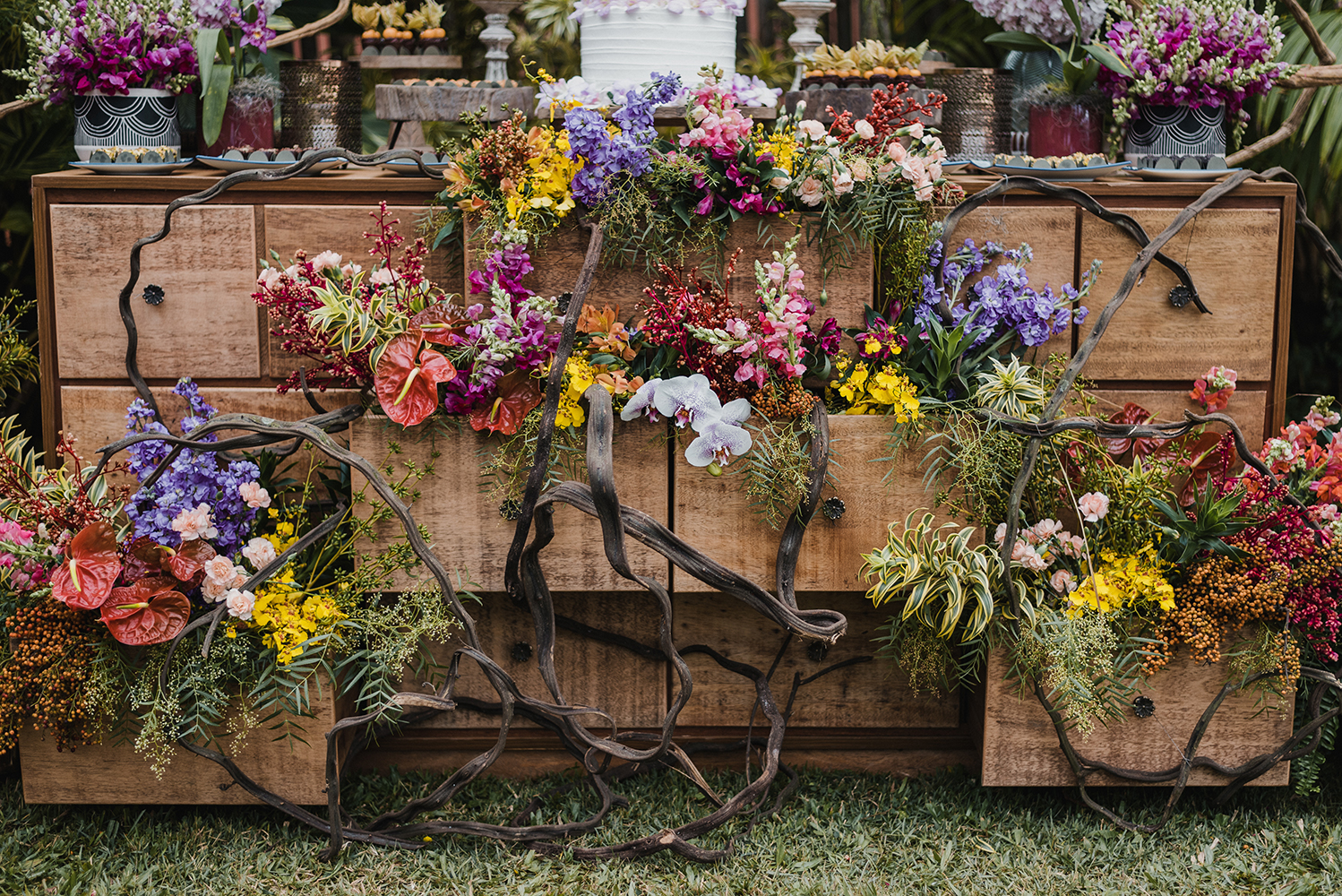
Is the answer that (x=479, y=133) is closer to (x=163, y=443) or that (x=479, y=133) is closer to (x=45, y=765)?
(x=163, y=443)

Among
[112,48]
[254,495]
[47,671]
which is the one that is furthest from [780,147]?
[47,671]

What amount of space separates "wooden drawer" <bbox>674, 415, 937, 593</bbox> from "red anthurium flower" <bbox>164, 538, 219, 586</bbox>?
0.85 m

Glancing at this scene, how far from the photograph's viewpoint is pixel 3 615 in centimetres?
186

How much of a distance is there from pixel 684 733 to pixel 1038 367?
1055 millimetres

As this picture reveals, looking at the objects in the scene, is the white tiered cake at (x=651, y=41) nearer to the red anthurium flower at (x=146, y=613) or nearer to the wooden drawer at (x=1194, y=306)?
the wooden drawer at (x=1194, y=306)

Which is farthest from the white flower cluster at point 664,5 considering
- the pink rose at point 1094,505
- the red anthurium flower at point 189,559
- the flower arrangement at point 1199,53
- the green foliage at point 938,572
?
the red anthurium flower at point 189,559

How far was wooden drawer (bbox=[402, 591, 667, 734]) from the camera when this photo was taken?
2.09 metres

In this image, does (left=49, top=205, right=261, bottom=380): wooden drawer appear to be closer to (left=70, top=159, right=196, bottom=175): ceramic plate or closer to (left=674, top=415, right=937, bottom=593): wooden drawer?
(left=70, top=159, right=196, bottom=175): ceramic plate

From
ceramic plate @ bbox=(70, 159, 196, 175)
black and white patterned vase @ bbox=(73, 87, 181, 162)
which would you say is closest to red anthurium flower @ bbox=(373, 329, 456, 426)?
ceramic plate @ bbox=(70, 159, 196, 175)

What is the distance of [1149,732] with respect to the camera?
191 centimetres

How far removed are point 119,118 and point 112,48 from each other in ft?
0.44

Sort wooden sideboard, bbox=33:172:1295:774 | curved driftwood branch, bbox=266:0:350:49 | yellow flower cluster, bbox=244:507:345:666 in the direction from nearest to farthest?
yellow flower cluster, bbox=244:507:345:666, wooden sideboard, bbox=33:172:1295:774, curved driftwood branch, bbox=266:0:350:49

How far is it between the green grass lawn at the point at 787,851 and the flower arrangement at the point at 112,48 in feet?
4.74

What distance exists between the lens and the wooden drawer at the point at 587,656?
2092mm
